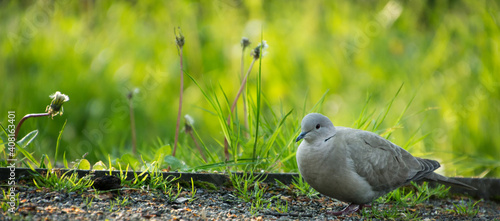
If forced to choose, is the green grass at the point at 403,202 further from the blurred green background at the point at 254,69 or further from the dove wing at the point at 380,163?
the blurred green background at the point at 254,69

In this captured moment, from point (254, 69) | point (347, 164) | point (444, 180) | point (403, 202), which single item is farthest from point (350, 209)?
point (254, 69)

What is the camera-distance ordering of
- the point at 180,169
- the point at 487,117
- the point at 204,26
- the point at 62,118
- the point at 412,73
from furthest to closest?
the point at 204,26 < the point at 412,73 < the point at 62,118 < the point at 487,117 < the point at 180,169

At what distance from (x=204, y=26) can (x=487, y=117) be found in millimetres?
3447

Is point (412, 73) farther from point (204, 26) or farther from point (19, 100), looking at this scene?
point (19, 100)

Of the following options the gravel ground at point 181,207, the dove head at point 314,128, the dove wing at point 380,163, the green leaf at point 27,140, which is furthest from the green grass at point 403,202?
the green leaf at point 27,140

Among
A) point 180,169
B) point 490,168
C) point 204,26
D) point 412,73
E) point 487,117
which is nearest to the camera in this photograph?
point 180,169

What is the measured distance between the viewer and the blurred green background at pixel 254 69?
4.61 metres

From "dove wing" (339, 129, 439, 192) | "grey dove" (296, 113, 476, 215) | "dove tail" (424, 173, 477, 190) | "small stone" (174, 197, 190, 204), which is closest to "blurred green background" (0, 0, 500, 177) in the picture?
"dove tail" (424, 173, 477, 190)

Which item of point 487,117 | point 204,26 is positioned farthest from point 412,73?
point 204,26

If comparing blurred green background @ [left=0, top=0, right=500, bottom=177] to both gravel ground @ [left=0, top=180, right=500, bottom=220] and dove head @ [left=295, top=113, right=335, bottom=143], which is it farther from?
dove head @ [left=295, top=113, right=335, bottom=143]

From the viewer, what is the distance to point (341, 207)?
9.37 ft

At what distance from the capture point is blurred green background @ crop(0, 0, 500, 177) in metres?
4.61

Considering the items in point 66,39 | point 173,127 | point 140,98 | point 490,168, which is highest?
point 66,39

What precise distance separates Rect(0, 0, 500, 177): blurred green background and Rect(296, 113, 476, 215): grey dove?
1.44 metres
